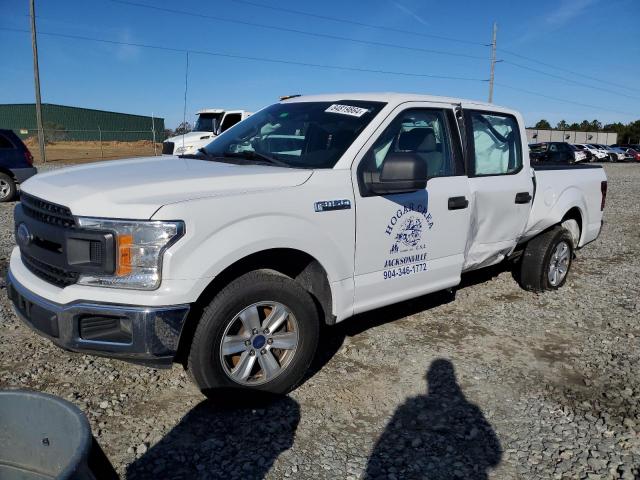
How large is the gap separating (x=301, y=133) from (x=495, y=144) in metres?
1.98

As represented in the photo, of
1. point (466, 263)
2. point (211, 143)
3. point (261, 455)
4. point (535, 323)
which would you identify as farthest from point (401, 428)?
point (211, 143)

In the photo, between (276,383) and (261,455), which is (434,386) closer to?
(276,383)

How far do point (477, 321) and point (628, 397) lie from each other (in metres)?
1.52

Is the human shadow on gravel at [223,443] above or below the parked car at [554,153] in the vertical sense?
below

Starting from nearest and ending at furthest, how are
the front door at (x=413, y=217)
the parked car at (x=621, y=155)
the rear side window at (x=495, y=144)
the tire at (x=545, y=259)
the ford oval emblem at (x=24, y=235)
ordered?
the ford oval emblem at (x=24, y=235) → the front door at (x=413, y=217) → the rear side window at (x=495, y=144) → the tire at (x=545, y=259) → the parked car at (x=621, y=155)

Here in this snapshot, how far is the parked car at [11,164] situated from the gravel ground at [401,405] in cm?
735

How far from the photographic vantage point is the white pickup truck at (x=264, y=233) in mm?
2688

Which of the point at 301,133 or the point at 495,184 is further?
the point at 495,184

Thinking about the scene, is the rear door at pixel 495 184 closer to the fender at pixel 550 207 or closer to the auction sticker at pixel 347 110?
the fender at pixel 550 207

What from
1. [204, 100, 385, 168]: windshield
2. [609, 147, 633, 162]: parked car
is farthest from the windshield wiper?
[609, 147, 633, 162]: parked car

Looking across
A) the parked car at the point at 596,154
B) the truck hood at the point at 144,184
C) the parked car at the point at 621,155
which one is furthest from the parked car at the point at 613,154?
the truck hood at the point at 144,184

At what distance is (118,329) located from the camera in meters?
2.71

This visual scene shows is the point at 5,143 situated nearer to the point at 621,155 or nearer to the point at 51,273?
→ the point at 51,273

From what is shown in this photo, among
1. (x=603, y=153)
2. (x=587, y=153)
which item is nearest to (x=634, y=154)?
(x=603, y=153)
